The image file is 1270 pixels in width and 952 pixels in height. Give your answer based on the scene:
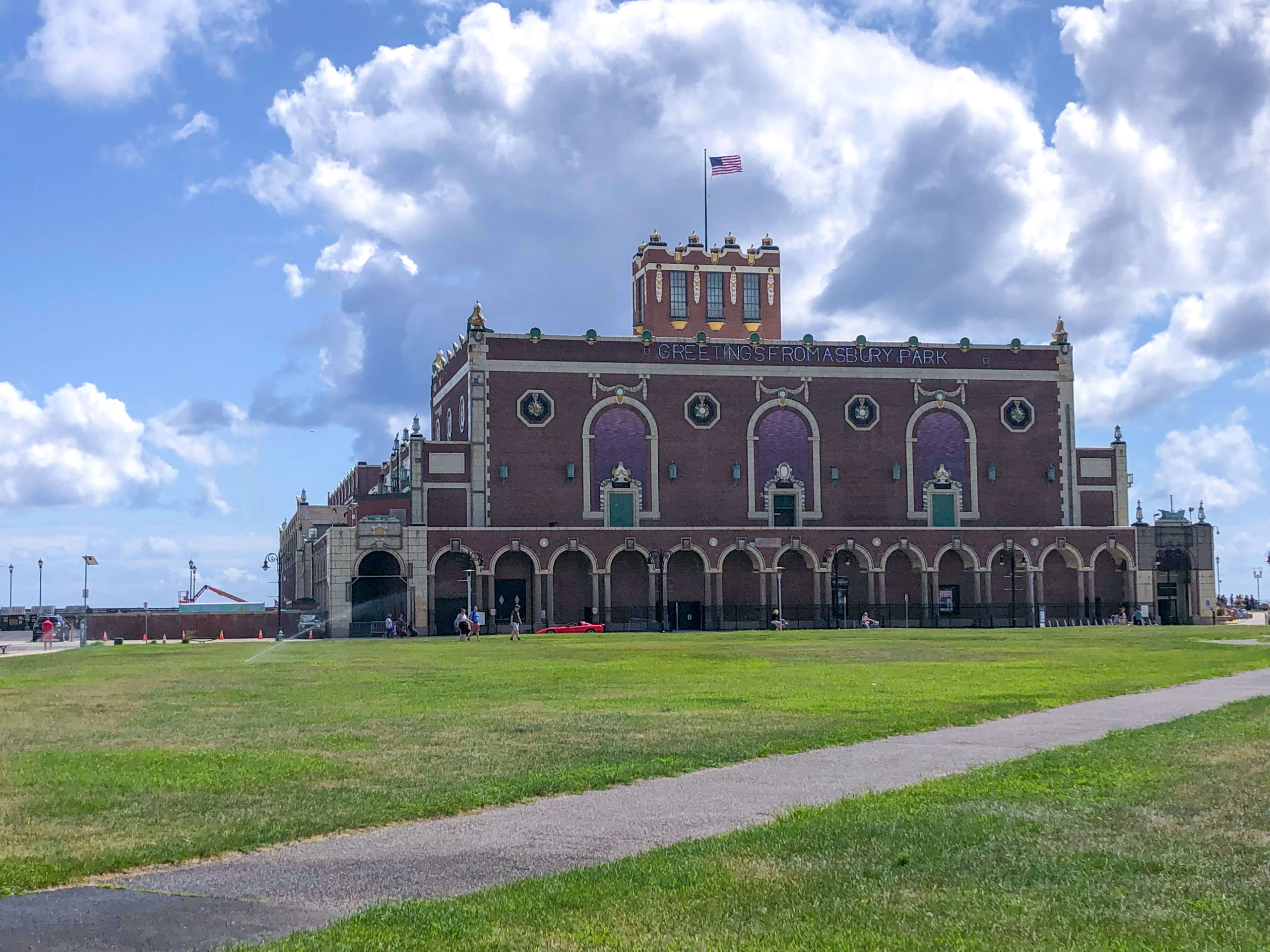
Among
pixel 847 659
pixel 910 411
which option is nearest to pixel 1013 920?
pixel 847 659

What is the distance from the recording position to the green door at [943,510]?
88.1 meters

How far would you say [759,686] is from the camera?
1104 inches

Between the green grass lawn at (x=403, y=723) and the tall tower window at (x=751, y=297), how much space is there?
49.7 m

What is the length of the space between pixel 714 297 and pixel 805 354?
825 centimetres

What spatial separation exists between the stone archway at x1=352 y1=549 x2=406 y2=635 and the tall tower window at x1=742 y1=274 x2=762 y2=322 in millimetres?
28264

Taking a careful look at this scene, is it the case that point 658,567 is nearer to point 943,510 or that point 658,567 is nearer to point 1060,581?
point 943,510

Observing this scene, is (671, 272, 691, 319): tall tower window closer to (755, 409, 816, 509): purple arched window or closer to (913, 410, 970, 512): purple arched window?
(755, 409, 816, 509): purple arched window

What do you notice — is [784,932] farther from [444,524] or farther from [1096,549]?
[1096,549]

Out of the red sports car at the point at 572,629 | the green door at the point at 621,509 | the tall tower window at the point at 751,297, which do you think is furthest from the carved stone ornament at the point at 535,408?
the tall tower window at the point at 751,297

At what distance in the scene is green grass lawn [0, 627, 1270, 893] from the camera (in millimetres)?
12586

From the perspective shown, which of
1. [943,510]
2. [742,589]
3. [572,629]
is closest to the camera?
[572,629]

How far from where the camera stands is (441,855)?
433 inches

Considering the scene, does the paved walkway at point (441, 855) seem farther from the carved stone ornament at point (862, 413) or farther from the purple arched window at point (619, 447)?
the carved stone ornament at point (862, 413)

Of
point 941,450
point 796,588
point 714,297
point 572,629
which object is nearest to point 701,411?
point 714,297
